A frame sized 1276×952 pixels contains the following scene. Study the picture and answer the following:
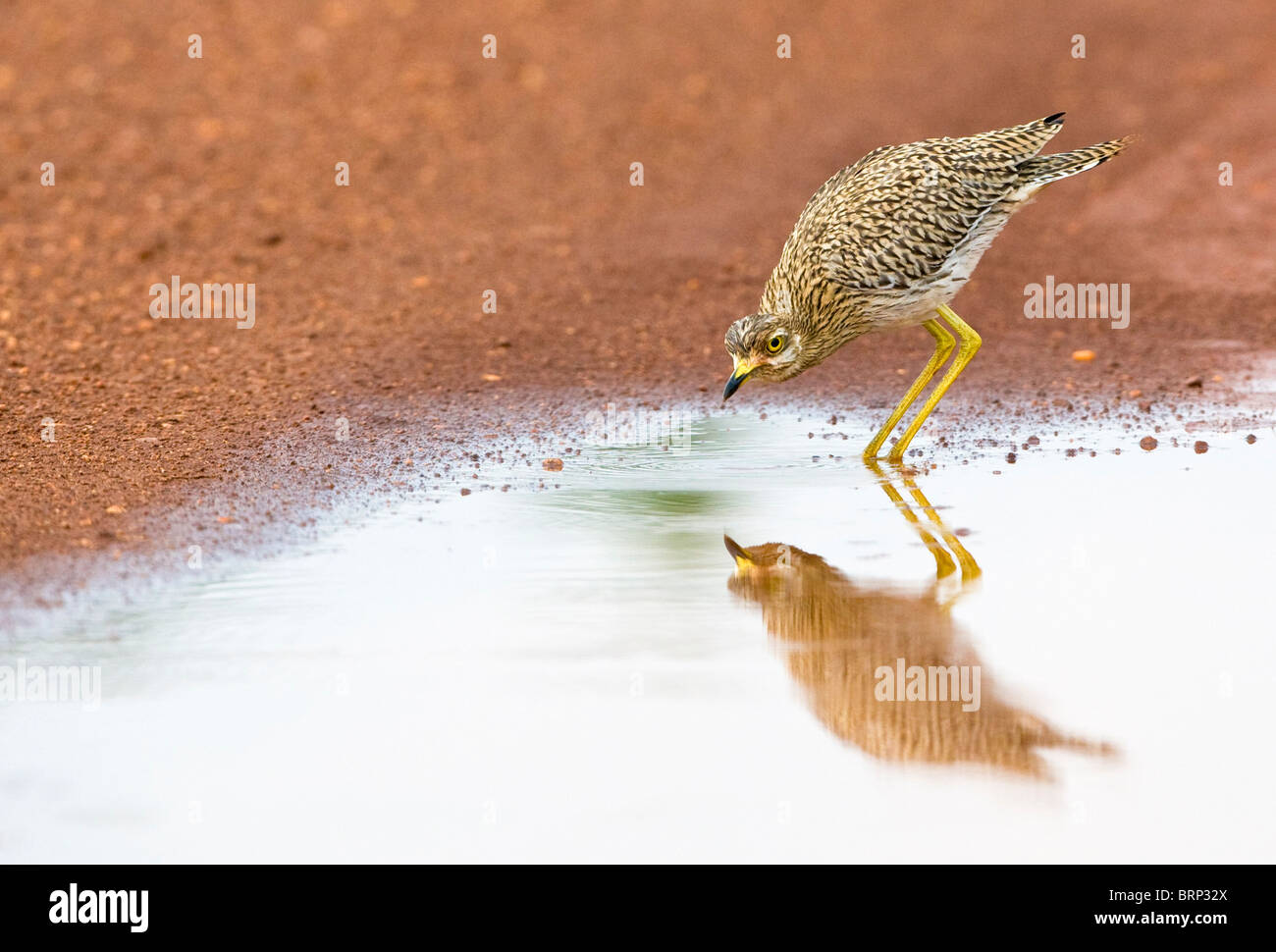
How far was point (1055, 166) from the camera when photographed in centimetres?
948

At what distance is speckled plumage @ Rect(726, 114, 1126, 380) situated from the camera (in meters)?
8.95

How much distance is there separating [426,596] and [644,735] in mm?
1685

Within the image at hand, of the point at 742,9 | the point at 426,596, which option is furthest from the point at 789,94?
the point at 426,596

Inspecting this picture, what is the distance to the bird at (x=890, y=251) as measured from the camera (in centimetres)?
894

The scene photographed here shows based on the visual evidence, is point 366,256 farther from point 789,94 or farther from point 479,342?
point 789,94

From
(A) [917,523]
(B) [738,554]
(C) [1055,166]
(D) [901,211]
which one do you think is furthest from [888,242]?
(B) [738,554]

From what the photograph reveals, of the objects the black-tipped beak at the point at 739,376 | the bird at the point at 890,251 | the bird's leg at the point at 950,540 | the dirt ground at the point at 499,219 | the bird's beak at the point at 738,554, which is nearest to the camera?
the bird's leg at the point at 950,540

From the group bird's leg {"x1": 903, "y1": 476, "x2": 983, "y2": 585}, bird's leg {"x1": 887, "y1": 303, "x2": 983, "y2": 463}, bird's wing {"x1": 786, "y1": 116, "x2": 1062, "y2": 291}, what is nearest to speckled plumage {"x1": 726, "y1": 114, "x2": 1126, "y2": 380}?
bird's wing {"x1": 786, "y1": 116, "x2": 1062, "y2": 291}

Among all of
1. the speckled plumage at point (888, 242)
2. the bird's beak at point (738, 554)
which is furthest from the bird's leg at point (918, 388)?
the bird's beak at point (738, 554)

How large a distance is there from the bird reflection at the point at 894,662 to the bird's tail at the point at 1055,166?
2.79 meters

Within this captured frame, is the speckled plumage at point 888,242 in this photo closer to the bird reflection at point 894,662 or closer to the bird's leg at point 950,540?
the bird's leg at point 950,540

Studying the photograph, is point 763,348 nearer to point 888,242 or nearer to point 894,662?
point 888,242

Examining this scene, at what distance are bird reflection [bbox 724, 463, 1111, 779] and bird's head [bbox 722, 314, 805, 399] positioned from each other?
4.89 ft
